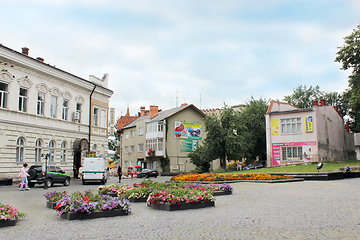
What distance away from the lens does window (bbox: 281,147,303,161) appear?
135 ft

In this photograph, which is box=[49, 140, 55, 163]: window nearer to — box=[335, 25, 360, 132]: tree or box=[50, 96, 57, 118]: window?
box=[50, 96, 57, 118]: window

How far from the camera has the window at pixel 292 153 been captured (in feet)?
135

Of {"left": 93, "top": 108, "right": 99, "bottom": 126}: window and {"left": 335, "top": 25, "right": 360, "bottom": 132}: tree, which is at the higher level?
{"left": 335, "top": 25, "right": 360, "bottom": 132}: tree

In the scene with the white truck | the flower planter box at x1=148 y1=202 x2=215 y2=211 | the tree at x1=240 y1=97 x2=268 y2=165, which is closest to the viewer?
the flower planter box at x1=148 y1=202 x2=215 y2=211

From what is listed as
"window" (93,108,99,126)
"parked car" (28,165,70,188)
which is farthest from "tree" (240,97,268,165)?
"parked car" (28,165,70,188)

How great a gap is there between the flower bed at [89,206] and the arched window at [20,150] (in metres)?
18.9

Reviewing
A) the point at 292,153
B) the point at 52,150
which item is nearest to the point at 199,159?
the point at 292,153

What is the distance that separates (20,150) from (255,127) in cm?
3924

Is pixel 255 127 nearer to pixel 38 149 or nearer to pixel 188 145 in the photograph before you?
pixel 188 145

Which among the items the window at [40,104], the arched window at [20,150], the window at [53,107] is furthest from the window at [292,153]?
the arched window at [20,150]

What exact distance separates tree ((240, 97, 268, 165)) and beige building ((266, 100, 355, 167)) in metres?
9.38

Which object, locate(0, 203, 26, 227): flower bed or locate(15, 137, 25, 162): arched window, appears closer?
locate(0, 203, 26, 227): flower bed

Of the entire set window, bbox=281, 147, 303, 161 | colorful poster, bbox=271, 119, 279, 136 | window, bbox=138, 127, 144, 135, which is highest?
window, bbox=138, 127, 144, 135

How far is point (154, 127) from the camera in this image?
57.3 m
